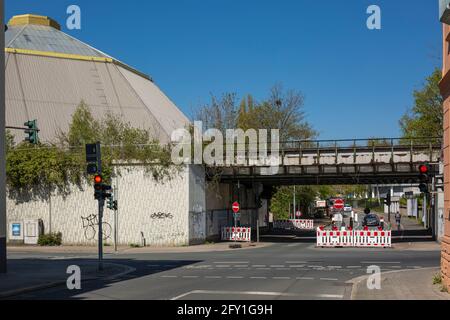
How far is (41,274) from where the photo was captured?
2045cm

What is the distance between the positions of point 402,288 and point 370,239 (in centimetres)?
2026

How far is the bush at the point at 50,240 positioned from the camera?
38.4 meters

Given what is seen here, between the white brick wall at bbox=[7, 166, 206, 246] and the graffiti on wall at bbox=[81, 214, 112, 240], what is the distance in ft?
0.70

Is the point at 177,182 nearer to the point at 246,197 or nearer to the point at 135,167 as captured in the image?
the point at 135,167

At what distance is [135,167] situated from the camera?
37.8m

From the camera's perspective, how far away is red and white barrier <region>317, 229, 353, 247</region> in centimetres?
3569

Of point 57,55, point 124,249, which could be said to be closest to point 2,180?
point 124,249

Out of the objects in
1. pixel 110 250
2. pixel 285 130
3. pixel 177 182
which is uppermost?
pixel 285 130

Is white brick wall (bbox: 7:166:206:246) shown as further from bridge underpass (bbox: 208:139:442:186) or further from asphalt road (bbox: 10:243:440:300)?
asphalt road (bbox: 10:243:440:300)

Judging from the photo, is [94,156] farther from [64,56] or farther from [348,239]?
[64,56]
